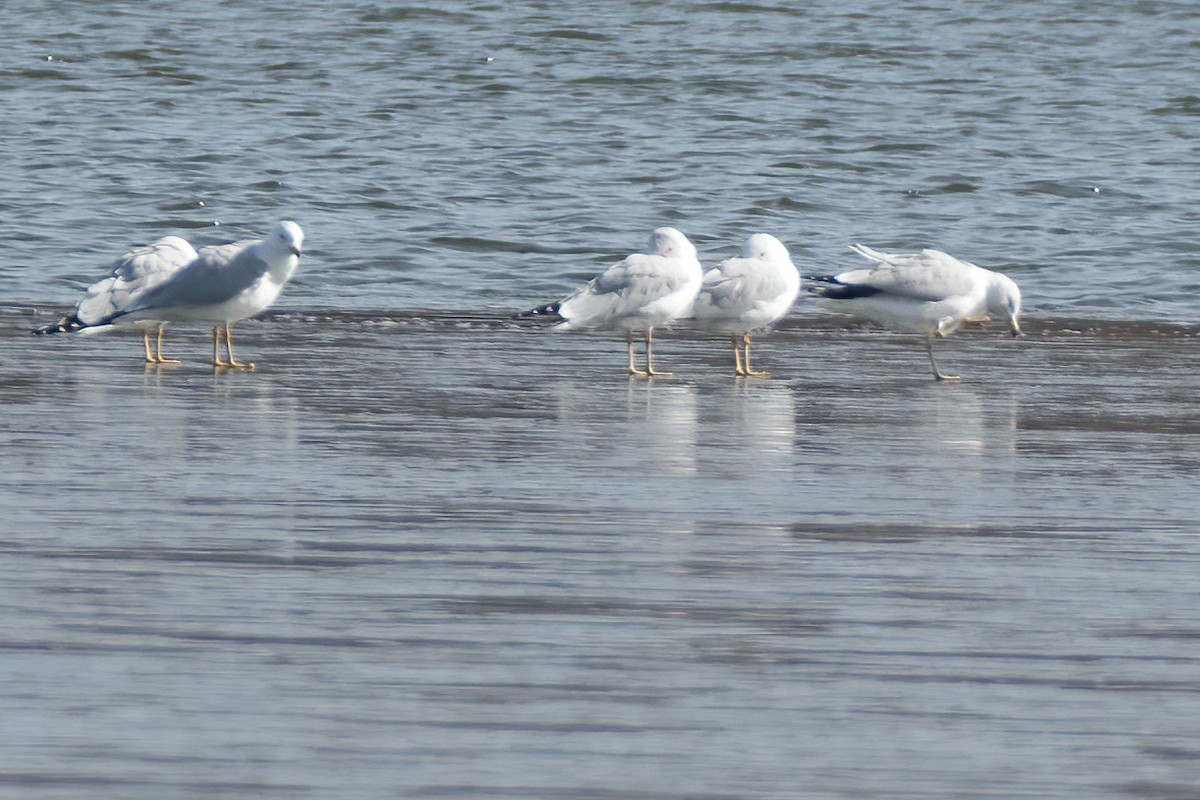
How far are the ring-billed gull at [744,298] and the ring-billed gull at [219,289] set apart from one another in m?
1.98

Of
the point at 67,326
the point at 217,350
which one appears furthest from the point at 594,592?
the point at 67,326

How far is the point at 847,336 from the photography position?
1206cm

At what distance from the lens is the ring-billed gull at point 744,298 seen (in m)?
10.5

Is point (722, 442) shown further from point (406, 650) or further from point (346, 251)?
point (346, 251)

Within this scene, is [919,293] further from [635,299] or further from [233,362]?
[233,362]

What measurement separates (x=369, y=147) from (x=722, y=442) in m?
15.4

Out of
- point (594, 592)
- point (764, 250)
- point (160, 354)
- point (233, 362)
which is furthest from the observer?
point (764, 250)

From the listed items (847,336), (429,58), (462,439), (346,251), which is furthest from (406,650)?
(429,58)

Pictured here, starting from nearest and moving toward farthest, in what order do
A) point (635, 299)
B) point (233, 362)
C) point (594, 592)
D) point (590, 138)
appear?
1. point (594, 592)
2. point (233, 362)
3. point (635, 299)
4. point (590, 138)

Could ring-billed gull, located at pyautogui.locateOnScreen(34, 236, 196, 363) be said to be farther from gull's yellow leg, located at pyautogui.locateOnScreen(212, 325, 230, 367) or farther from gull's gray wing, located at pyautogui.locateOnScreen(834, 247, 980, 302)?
gull's gray wing, located at pyautogui.locateOnScreen(834, 247, 980, 302)

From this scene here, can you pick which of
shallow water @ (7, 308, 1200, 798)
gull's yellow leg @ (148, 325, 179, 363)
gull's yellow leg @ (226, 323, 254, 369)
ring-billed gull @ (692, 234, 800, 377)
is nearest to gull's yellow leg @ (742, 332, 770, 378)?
ring-billed gull @ (692, 234, 800, 377)

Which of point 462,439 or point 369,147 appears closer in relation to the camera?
point 462,439

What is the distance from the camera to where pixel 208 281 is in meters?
10.5

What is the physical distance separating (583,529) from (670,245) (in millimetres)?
4747
